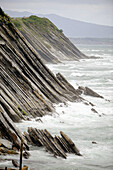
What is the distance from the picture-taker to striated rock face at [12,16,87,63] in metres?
85.4

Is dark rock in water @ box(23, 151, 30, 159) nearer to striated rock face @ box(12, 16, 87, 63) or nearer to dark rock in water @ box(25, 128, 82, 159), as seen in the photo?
dark rock in water @ box(25, 128, 82, 159)

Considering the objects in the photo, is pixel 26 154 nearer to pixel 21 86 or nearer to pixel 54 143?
pixel 54 143

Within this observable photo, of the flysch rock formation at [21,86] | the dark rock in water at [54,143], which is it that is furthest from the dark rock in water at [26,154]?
the dark rock in water at [54,143]

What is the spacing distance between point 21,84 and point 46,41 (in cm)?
6770

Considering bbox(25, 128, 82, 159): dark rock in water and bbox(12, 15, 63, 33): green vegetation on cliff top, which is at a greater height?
bbox(12, 15, 63, 33): green vegetation on cliff top

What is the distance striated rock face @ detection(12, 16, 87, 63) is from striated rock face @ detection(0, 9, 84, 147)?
5003cm

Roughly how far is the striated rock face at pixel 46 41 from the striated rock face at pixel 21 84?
50.0 m

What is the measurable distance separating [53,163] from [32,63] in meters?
15.3

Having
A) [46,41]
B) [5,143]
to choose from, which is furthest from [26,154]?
[46,41]

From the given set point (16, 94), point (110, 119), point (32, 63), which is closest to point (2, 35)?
point (32, 63)

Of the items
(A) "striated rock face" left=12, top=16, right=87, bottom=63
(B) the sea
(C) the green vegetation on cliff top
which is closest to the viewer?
(B) the sea

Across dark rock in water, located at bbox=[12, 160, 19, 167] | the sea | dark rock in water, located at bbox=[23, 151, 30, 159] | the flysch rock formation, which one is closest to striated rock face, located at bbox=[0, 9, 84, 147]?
the flysch rock formation

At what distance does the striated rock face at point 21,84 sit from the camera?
24480 mm

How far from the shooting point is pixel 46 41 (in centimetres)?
9488
